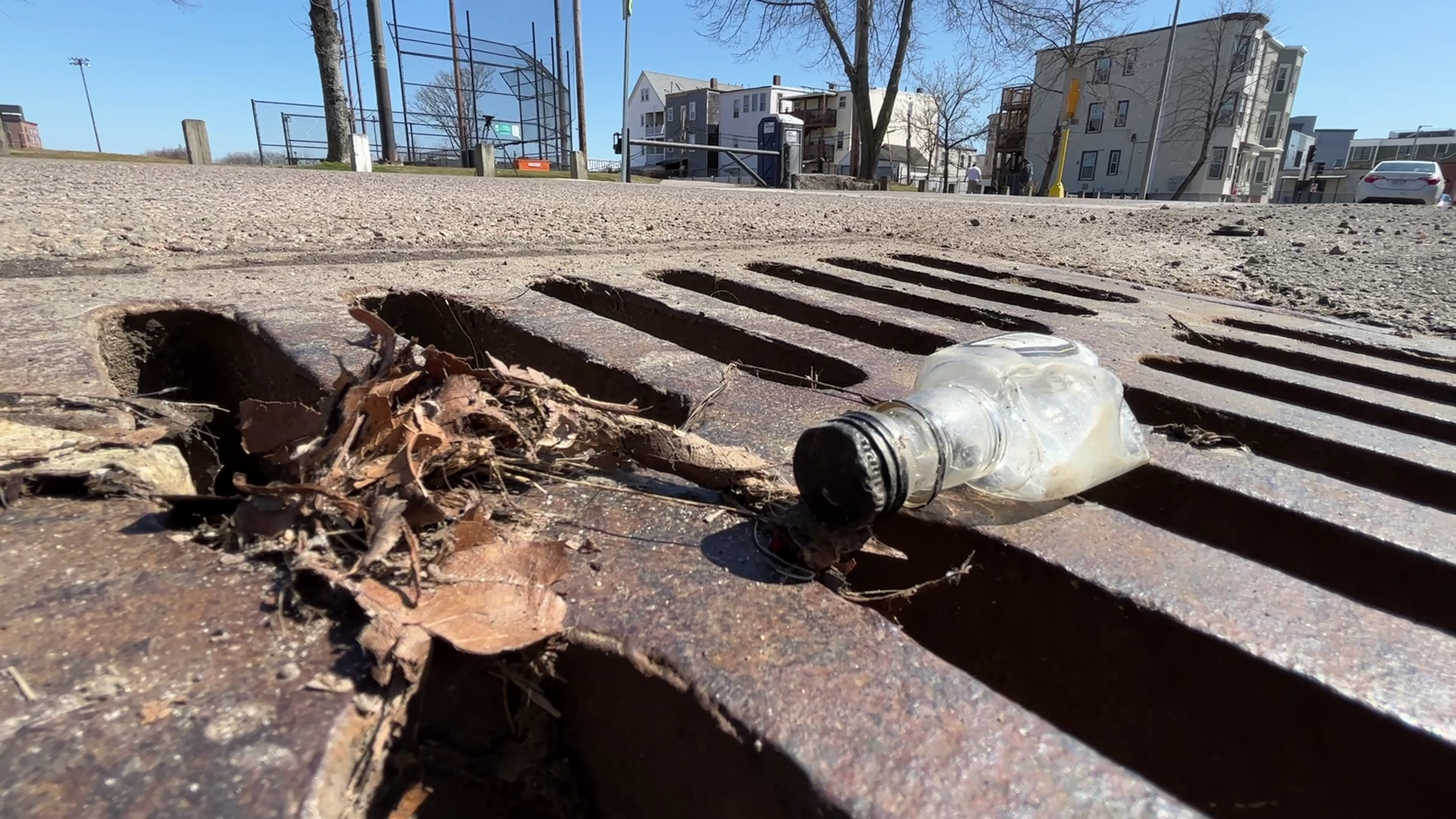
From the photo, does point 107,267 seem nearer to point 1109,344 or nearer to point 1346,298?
point 1109,344

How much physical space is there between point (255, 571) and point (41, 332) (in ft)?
4.02

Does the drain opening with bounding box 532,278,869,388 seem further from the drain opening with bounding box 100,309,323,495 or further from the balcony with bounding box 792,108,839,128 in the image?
the balcony with bounding box 792,108,839,128

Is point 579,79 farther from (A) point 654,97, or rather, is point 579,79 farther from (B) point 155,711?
(A) point 654,97

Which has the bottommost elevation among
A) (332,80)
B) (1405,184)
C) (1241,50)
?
(1405,184)

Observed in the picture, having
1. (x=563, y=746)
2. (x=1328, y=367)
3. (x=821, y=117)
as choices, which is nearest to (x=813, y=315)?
(x=1328, y=367)

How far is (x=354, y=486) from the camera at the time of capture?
0.88 meters

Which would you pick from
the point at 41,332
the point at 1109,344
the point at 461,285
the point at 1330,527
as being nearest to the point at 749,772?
the point at 1330,527

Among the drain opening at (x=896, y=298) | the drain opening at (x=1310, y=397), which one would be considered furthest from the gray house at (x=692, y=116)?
the drain opening at (x=1310, y=397)

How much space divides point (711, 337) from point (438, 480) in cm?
127

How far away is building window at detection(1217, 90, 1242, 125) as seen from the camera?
35966 mm

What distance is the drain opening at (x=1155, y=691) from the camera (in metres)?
0.77

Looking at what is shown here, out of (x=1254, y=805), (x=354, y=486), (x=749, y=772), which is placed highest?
(x=354, y=486)

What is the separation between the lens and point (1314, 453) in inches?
59.4

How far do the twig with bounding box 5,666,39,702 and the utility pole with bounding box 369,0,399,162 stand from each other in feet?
55.7
